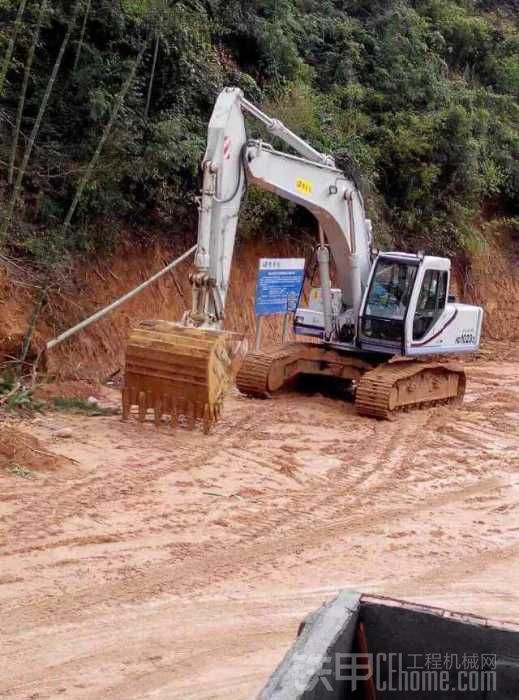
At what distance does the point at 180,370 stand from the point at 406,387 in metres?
4.36

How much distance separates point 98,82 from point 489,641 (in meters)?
12.9

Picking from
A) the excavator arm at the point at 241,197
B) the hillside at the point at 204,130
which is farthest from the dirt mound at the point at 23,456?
the hillside at the point at 204,130

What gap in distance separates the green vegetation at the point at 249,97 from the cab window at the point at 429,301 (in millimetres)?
2276

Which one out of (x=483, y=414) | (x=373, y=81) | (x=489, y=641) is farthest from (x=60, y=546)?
(x=373, y=81)

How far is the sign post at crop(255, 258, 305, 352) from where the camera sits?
14.2m

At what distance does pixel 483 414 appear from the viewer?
13898mm

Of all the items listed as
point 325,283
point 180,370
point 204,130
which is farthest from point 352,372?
point 204,130

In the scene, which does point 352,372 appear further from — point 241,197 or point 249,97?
point 249,97

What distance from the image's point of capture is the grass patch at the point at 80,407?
36.7ft

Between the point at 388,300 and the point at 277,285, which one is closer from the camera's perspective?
the point at 388,300

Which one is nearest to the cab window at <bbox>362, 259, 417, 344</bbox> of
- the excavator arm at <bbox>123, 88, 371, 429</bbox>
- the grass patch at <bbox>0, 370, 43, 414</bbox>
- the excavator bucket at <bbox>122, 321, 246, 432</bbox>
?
the excavator arm at <bbox>123, 88, 371, 429</bbox>

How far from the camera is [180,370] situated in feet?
32.5

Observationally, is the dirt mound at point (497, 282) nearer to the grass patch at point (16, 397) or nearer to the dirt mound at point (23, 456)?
the grass patch at point (16, 397)

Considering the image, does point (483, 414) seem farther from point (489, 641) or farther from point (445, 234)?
point (489, 641)
